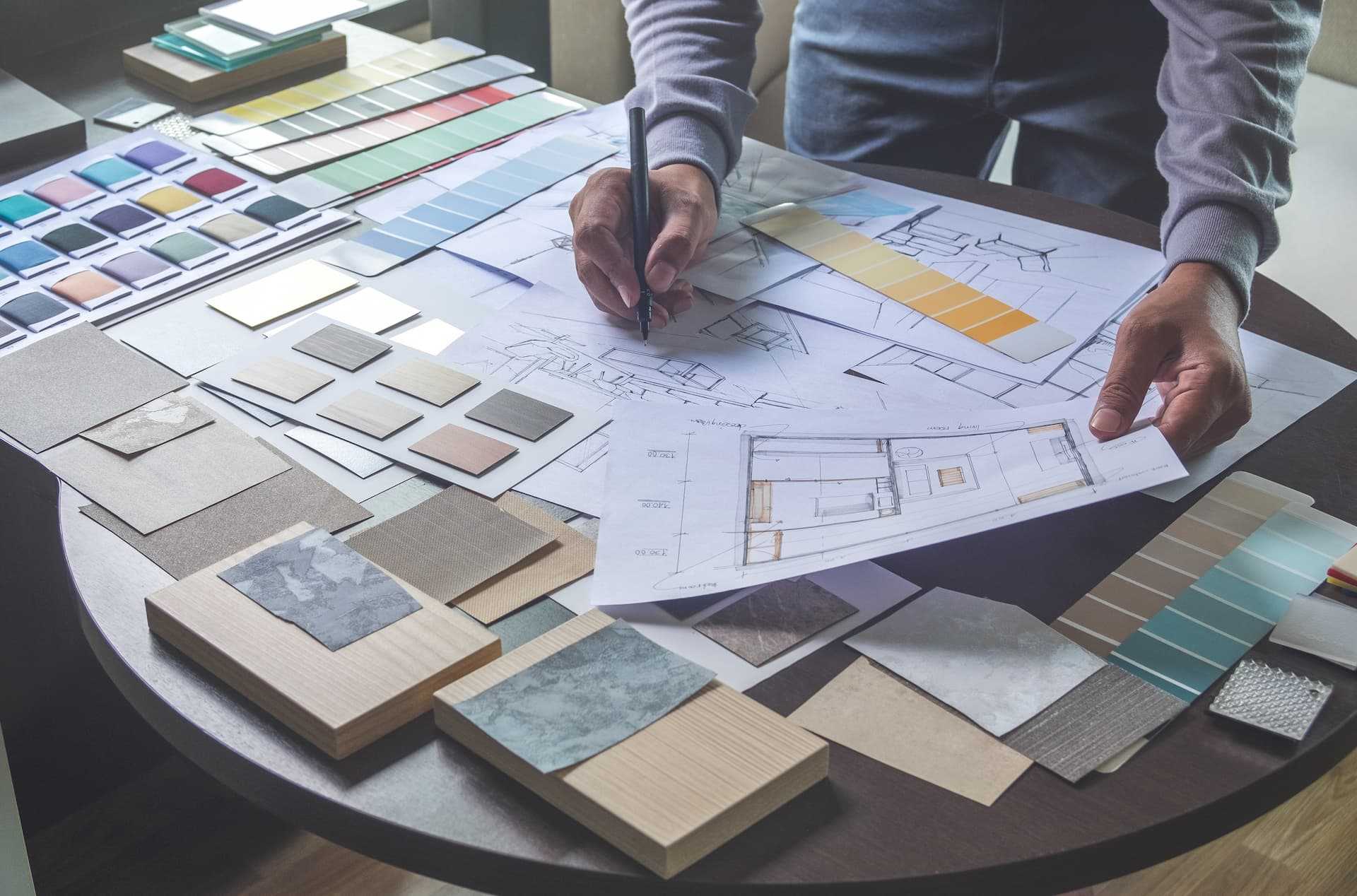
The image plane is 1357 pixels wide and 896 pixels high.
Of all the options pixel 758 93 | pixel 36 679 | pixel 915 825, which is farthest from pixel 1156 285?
pixel 758 93

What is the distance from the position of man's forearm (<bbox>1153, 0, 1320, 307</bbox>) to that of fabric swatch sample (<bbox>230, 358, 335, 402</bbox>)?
703mm

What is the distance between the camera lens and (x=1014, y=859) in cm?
57

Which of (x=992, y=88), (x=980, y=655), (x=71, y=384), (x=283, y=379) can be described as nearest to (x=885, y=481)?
(x=980, y=655)

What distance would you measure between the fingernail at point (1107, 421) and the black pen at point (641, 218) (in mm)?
364

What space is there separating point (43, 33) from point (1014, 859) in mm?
1607

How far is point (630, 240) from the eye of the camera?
107 cm

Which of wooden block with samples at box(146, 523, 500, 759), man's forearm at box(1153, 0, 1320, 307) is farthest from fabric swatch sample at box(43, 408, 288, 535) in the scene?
man's forearm at box(1153, 0, 1320, 307)

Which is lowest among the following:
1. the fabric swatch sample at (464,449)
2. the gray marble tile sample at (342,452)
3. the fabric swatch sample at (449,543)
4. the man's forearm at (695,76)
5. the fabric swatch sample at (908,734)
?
the fabric swatch sample at (908,734)

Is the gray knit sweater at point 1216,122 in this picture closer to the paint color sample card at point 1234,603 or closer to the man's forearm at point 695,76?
the man's forearm at point 695,76

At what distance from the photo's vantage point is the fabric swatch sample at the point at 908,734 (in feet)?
2.02

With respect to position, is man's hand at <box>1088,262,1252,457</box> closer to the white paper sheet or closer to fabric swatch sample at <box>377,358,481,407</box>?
the white paper sheet

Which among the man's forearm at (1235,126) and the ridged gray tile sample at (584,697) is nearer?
the ridged gray tile sample at (584,697)

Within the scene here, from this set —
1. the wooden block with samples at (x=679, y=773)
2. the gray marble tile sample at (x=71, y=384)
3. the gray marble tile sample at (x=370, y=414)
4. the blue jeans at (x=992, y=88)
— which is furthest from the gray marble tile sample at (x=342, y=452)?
the blue jeans at (x=992, y=88)

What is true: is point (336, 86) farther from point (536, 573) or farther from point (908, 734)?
point (908, 734)
